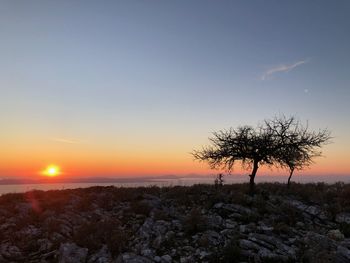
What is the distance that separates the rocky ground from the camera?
17.0m

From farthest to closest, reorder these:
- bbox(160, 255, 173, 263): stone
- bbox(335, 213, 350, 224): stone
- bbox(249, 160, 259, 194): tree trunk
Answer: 1. bbox(249, 160, 259, 194): tree trunk
2. bbox(335, 213, 350, 224): stone
3. bbox(160, 255, 173, 263): stone

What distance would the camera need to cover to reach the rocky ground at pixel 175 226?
1702 centimetres

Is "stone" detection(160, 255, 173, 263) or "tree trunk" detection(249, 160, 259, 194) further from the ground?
"tree trunk" detection(249, 160, 259, 194)

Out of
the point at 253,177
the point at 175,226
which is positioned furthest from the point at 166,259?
the point at 253,177

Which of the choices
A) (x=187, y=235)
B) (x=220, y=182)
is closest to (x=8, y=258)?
(x=187, y=235)

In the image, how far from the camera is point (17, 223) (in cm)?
2092

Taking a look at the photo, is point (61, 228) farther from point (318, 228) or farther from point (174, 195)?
point (318, 228)

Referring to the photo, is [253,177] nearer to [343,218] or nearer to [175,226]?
[343,218]

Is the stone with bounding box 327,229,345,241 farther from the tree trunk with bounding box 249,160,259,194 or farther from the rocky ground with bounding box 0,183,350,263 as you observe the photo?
the tree trunk with bounding box 249,160,259,194

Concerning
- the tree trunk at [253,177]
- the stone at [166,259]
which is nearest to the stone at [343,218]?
the tree trunk at [253,177]

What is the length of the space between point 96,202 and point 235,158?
1225 cm

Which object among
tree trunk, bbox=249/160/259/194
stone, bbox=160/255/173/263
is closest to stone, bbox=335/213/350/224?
tree trunk, bbox=249/160/259/194

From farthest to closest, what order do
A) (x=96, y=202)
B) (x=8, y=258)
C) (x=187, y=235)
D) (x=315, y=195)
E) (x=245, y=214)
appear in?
1. (x=315, y=195)
2. (x=96, y=202)
3. (x=245, y=214)
4. (x=187, y=235)
5. (x=8, y=258)

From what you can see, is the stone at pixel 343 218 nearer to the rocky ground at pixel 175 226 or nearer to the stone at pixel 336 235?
the rocky ground at pixel 175 226
